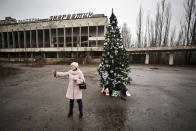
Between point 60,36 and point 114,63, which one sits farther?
point 60,36

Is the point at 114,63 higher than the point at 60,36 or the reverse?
the reverse

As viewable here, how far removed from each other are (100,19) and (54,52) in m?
18.4

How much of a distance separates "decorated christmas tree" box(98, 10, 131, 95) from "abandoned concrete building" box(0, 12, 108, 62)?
2285cm

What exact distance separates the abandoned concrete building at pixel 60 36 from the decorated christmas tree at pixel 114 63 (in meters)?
22.9

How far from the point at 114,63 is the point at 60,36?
33830 mm

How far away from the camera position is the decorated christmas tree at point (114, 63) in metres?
5.25

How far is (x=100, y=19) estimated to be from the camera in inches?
1144

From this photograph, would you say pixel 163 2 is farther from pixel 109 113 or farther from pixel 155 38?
pixel 109 113

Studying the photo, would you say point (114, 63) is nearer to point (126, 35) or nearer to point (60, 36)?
point (60, 36)

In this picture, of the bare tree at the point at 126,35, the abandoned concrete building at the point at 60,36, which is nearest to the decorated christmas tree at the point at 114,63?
the abandoned concrete building at the point at 60,36

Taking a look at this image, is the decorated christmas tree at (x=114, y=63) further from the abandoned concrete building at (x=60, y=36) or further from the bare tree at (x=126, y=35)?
the bare tree at (x=126, y=35)

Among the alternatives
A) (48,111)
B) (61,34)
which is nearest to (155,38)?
(61,34)

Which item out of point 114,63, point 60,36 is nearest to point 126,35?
point 60,36

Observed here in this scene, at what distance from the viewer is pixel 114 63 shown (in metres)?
5.38
